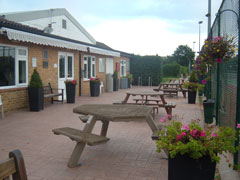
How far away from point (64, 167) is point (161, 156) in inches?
65.6

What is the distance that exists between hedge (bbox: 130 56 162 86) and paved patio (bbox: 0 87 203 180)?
16.9m

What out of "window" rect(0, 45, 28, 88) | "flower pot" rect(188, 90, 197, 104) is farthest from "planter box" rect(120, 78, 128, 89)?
"window" rect(0, 45, 28, 88)

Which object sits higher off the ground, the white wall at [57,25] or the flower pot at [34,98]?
the white wall at [57,25]

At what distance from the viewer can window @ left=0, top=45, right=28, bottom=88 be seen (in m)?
9.12

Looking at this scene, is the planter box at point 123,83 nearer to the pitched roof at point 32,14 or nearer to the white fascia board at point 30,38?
the white fascia board at point 30,38

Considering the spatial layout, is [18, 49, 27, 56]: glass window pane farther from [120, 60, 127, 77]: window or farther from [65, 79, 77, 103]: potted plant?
[120, 60, 127, 77]: window

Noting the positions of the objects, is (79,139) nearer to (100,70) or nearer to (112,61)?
(100,70)

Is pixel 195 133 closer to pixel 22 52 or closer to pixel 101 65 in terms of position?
pixel 22 52

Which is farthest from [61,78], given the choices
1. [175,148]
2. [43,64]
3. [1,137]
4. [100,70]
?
[175,148]

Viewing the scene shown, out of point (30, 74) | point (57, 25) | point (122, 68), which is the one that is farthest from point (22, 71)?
point (57, 25)

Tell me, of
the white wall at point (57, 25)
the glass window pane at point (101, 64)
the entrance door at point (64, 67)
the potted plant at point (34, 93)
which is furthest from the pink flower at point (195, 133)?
the white wall at point (57, 25)

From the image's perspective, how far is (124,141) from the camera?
568cm

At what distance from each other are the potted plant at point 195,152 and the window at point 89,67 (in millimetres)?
13135

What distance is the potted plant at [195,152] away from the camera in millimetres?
2721
